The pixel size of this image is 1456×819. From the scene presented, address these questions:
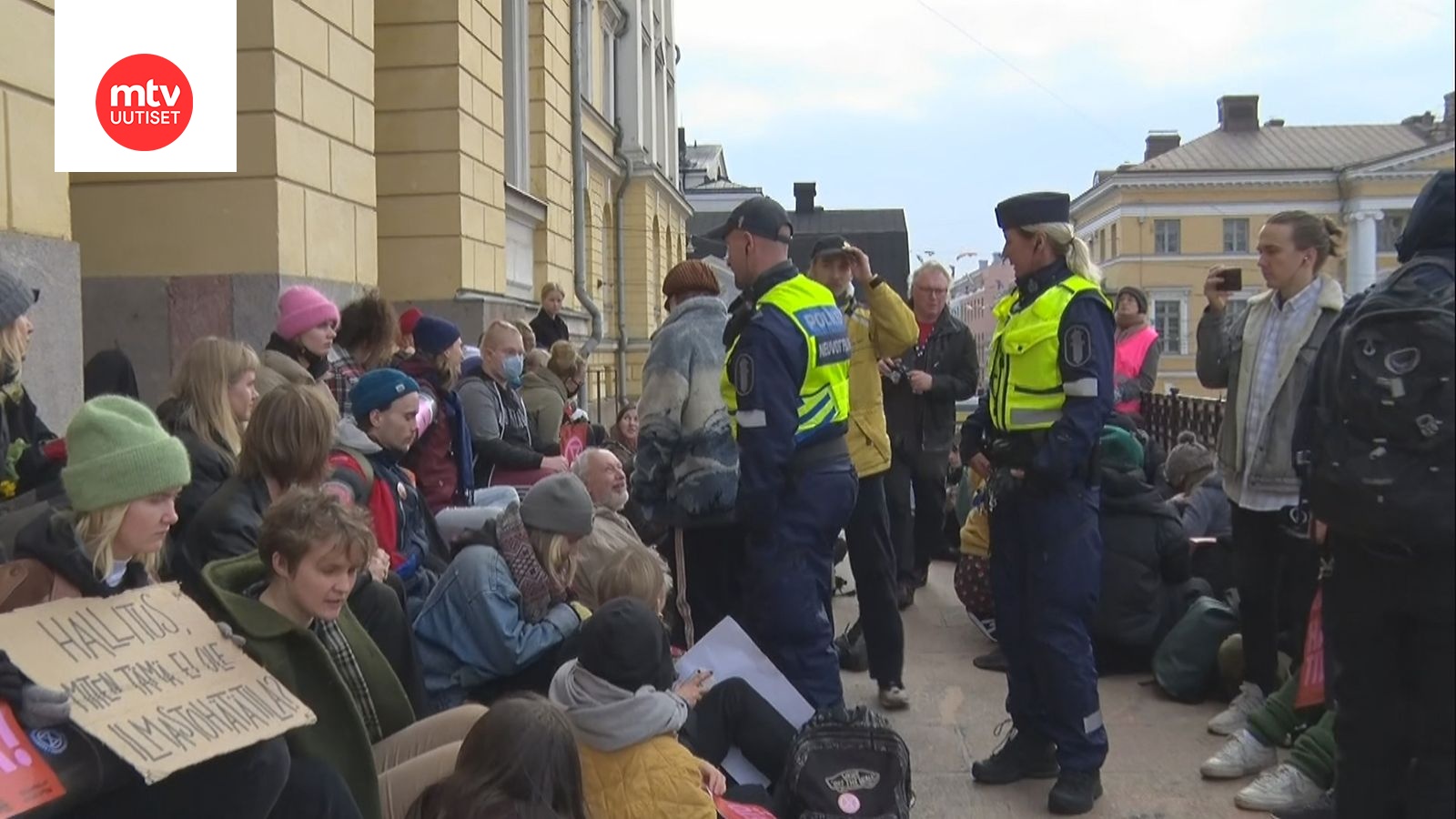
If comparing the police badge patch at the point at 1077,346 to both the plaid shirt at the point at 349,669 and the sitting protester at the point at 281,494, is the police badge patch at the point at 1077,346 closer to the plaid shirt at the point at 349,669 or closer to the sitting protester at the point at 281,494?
the sitting protester at the point at 281,494

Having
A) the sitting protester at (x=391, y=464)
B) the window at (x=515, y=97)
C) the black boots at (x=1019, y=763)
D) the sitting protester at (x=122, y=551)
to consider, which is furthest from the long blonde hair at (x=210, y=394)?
the window at (x=515, y=97)

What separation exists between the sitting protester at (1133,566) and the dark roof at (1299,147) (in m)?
1.83

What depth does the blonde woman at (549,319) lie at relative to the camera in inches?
417

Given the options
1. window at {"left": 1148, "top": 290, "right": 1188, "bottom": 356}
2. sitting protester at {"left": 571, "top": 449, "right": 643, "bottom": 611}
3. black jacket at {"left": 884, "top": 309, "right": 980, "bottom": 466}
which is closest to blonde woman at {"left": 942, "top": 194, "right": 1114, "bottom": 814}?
sitting protester at {"left": 571, "top": 449, "right": 643, "bottom": 611}

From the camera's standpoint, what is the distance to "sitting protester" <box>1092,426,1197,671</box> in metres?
5.73

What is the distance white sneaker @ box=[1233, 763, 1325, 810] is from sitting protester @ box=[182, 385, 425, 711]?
8.50 feet

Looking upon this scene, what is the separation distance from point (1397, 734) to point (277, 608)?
7.89 feet

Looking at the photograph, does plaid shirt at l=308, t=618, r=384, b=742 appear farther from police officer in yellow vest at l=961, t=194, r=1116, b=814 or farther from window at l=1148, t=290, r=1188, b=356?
window at l=1148, t=290, r=1188, b=356

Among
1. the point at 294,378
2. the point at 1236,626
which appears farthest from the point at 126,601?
the point at 1236,626

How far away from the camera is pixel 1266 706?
15.3 ft

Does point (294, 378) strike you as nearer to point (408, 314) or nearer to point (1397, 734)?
point (408, 314)

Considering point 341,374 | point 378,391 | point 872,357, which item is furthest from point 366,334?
point 872,357

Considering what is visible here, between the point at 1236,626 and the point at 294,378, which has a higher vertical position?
the point at 294,378

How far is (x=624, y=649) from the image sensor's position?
3.31m
